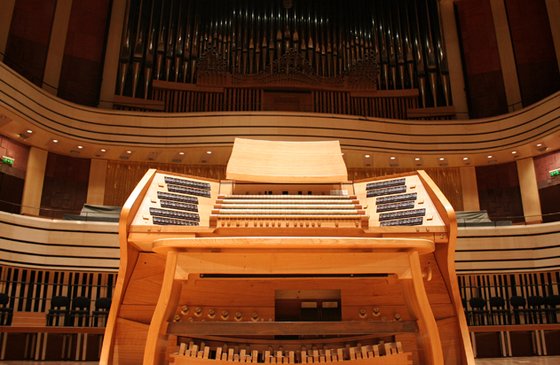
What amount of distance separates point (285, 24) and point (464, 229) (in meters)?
8.57

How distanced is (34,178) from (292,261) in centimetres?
1133

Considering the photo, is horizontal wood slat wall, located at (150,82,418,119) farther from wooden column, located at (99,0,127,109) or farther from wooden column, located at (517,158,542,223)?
wooden column, located at (517,158,542,223)

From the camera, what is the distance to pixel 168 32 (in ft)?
46.4

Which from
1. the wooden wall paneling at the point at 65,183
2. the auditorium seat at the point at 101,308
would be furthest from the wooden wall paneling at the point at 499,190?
the wooden wall paneling at the point at 65,183

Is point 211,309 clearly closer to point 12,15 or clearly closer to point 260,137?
point 260,137

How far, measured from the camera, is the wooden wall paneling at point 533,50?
12742 millimetres

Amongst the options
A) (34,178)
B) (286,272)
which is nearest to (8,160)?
(34,178)

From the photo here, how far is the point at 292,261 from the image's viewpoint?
264 cm

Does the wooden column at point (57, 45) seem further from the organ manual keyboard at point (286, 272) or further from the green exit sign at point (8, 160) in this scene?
the organ manual keyboard at point (286, 272)

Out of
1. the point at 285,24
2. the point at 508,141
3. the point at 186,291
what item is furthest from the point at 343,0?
the point at 186,291

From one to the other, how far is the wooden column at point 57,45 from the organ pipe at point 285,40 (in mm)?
1539

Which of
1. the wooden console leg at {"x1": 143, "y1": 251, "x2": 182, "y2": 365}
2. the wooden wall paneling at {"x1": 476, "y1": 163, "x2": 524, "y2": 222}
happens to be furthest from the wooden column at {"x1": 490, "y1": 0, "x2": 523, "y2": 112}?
the wooden console leg at {"x1": 143, "y1": 251, "x2": 182, "y2": 365}

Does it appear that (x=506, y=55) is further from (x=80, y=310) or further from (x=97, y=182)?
(x=80, y=310)

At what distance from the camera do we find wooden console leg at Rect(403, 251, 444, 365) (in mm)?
2568
